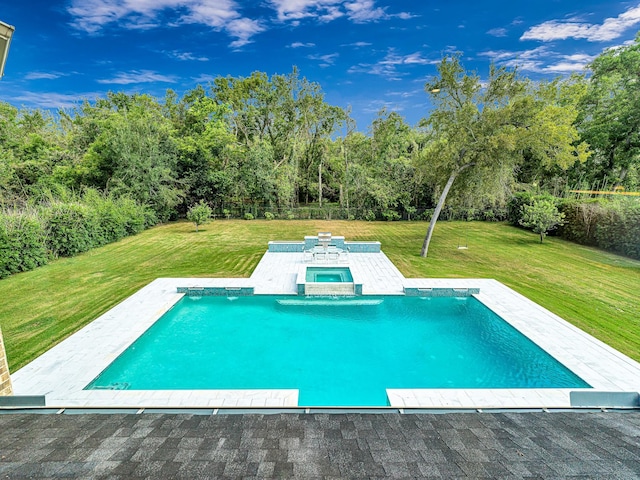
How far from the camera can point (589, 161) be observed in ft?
67.8

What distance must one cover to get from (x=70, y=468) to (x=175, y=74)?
2964cm

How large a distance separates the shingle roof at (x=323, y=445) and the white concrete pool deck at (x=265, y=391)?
0.63 meters

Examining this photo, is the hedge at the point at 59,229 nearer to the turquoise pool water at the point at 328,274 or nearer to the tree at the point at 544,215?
the turquoise pool water at the point at 328,274

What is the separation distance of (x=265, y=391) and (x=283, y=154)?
24512mm

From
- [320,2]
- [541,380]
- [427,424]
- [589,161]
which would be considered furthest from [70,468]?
[589,161]

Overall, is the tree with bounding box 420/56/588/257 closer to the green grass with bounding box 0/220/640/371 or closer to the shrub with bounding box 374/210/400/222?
the green grass with bounding box 0/220/640/371

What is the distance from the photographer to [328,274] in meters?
10.8

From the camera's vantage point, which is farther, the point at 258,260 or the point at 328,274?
the point at 258,260

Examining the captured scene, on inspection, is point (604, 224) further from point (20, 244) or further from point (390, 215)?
point (20, 244)

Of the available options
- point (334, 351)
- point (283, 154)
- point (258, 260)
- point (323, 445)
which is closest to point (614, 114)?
point (283, 154)

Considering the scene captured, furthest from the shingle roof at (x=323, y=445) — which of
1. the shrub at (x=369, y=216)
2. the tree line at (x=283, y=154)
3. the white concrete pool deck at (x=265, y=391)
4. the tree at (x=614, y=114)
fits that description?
the tree at (x=614, y=114)

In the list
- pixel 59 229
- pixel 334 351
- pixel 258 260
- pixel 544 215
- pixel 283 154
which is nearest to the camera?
pixel 334 351

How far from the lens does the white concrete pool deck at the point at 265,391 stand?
14.8 ft

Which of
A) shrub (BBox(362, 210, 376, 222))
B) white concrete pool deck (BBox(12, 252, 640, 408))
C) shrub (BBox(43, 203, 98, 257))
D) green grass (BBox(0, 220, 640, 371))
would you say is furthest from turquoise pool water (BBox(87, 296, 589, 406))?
shrub (BBox(362, 210, 376, 222))
